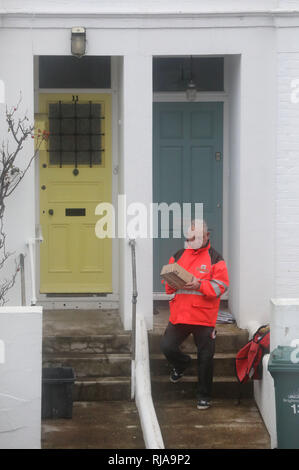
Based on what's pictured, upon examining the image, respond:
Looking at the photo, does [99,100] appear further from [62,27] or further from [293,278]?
[293,278]

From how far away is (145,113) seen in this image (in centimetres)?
920

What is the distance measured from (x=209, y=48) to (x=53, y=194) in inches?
96.3

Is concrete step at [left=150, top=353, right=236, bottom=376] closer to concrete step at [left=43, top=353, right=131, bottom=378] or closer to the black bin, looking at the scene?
concrete step at [left=43, top=353, right=131, bottom=378]

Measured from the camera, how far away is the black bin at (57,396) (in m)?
8.20

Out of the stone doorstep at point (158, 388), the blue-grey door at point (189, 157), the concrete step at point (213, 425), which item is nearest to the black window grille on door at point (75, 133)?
the blue-grey door at point (189, 157)

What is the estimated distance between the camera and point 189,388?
348 inches

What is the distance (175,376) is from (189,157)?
2.74 m

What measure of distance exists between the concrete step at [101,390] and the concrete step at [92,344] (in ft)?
1.43

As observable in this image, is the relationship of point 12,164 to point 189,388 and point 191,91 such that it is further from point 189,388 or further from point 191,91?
point 189,388

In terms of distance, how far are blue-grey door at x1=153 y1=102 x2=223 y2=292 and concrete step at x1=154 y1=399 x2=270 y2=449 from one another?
88.3 inches

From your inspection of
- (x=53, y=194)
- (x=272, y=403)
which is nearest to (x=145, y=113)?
(x=53, y=194)

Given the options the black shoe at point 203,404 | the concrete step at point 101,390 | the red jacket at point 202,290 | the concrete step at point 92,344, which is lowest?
the black shoe at point 203,404

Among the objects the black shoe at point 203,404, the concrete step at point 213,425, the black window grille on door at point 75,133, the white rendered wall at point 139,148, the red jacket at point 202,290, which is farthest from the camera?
the black window grille on door at point 75,133

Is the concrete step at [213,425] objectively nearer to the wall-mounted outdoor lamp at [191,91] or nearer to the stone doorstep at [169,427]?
Result: the stone doorstep at [169,427]
